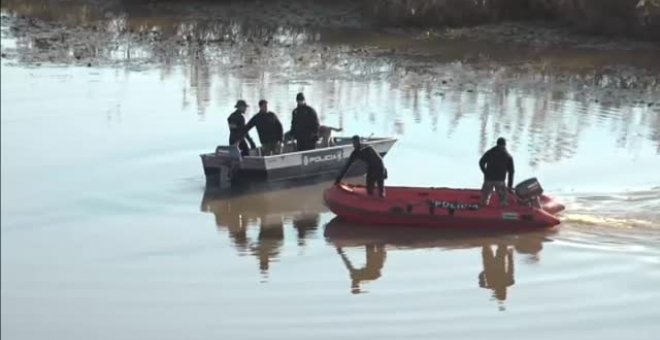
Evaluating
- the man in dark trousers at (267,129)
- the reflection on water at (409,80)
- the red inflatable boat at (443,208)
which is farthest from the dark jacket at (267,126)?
the reflection on water at (409,80)

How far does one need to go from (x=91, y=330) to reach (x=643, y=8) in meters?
23.9

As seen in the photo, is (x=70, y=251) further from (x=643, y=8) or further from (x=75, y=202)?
(x=643, y=8)

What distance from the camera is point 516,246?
1535 centimetres

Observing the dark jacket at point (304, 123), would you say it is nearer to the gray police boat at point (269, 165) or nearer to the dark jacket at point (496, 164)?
the gray police boat at point (269, 165)

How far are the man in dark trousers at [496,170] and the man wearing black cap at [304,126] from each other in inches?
148

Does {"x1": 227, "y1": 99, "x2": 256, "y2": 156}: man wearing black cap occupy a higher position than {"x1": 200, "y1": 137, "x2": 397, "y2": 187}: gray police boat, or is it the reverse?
{"x1": 227, "y1": 99, "x2": 256, "y2": 156}: man wearing black cap

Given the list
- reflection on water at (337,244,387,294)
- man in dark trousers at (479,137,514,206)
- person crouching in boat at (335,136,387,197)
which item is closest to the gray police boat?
person crouching in boat at (335,136,387,197)

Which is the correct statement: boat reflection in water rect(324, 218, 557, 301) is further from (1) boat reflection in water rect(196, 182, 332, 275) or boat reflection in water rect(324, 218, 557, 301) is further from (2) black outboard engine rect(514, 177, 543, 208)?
(1) boat reflection in water rect(196, 182, 332, 275)

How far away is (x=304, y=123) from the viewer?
18.7m

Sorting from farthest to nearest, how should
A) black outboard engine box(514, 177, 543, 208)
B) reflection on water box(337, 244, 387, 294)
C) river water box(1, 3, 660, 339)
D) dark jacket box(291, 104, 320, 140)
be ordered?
dark jacket box(291, 104, 320, 140), black outboard engine box(514, 177, 543, 208), reflection on water box(337, 244, 387, 294), river water box(1, 3, 660, 339)

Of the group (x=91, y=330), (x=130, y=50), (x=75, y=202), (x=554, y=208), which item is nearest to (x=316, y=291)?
(x=91, y=330)

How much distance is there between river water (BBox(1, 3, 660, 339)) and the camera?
12.5 metres

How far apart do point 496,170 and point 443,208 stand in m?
0.84

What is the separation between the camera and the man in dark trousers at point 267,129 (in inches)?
723
